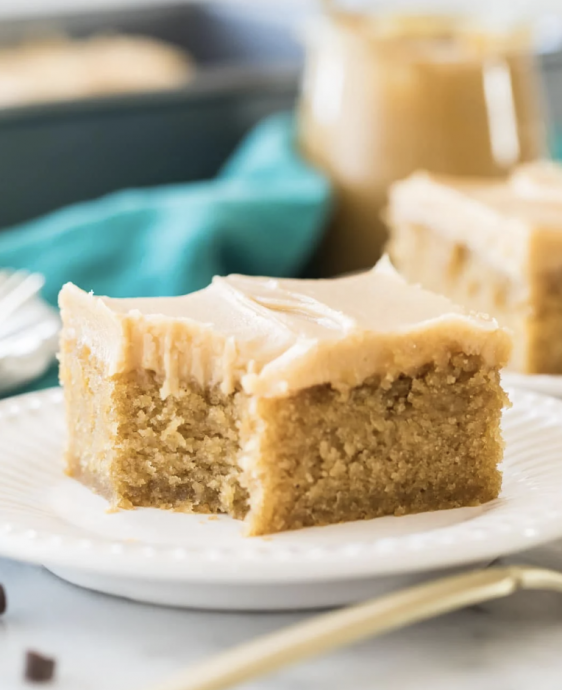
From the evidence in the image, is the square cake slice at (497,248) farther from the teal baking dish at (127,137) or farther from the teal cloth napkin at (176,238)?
the teal baking dish at (127,137)

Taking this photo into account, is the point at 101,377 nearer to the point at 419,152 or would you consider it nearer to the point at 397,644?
the point at 397,644

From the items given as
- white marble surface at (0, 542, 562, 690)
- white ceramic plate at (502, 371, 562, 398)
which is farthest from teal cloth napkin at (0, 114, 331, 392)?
white marble surface at (0, 542, 562, 690)

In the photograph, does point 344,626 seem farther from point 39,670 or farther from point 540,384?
point 540,384

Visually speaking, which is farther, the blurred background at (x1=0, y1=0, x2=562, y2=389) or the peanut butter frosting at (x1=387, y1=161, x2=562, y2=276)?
the blurred background at (x1=0, y1=0, x2=562, y2=389)

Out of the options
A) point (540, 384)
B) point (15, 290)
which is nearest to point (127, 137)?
point (15, 290)

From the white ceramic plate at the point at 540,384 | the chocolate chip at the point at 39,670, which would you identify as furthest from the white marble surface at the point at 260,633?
the white ceramic plate at the point at 540,384

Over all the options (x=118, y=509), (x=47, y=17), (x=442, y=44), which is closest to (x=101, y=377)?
(x=118, y=509)

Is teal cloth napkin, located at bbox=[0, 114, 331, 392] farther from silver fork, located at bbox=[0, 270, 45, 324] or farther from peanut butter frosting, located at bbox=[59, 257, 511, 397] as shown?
A: peanut butter frosting, located at bbox=[59, 257, 511, 397]
